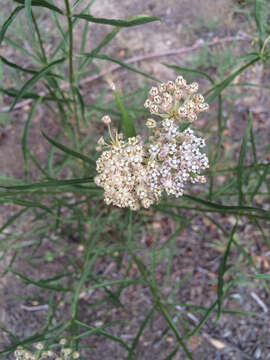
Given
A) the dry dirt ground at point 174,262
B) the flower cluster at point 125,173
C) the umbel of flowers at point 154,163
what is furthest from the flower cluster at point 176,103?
the dry dirt ground at point 174,262

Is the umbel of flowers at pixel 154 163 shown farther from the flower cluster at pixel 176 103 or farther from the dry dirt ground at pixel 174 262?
the dry dirt ground at pixel 174 262

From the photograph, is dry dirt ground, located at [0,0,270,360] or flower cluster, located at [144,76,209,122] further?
dry dirt ground, located at [0,0,270,360]

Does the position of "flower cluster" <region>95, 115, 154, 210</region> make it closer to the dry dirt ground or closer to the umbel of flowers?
the umbel of flowers

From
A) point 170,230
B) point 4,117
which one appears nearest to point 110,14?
point 4,117

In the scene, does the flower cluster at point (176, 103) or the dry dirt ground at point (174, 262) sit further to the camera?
the dry dirt ground at point (174, 262)

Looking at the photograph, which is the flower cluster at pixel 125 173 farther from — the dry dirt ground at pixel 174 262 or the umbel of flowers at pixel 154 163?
the dry dirt ground at pixel 174 262

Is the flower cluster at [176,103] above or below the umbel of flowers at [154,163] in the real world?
above

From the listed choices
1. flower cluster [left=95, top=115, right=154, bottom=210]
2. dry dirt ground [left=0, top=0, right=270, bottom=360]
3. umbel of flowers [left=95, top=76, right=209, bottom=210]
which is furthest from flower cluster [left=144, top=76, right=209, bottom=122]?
dry dirt ground [left=0, top=0, right=270, bottom=360]

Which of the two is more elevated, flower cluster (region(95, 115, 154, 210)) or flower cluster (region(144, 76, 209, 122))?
flower cluster (region(144, 76, 209, 122))

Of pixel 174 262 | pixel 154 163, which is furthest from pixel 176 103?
pixel 174 262

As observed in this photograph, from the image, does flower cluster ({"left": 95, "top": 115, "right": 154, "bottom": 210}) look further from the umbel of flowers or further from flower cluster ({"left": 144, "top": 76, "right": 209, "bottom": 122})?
flower cluster ({"left": 144, "top": 76, "right": 209, "bottom": 122})
